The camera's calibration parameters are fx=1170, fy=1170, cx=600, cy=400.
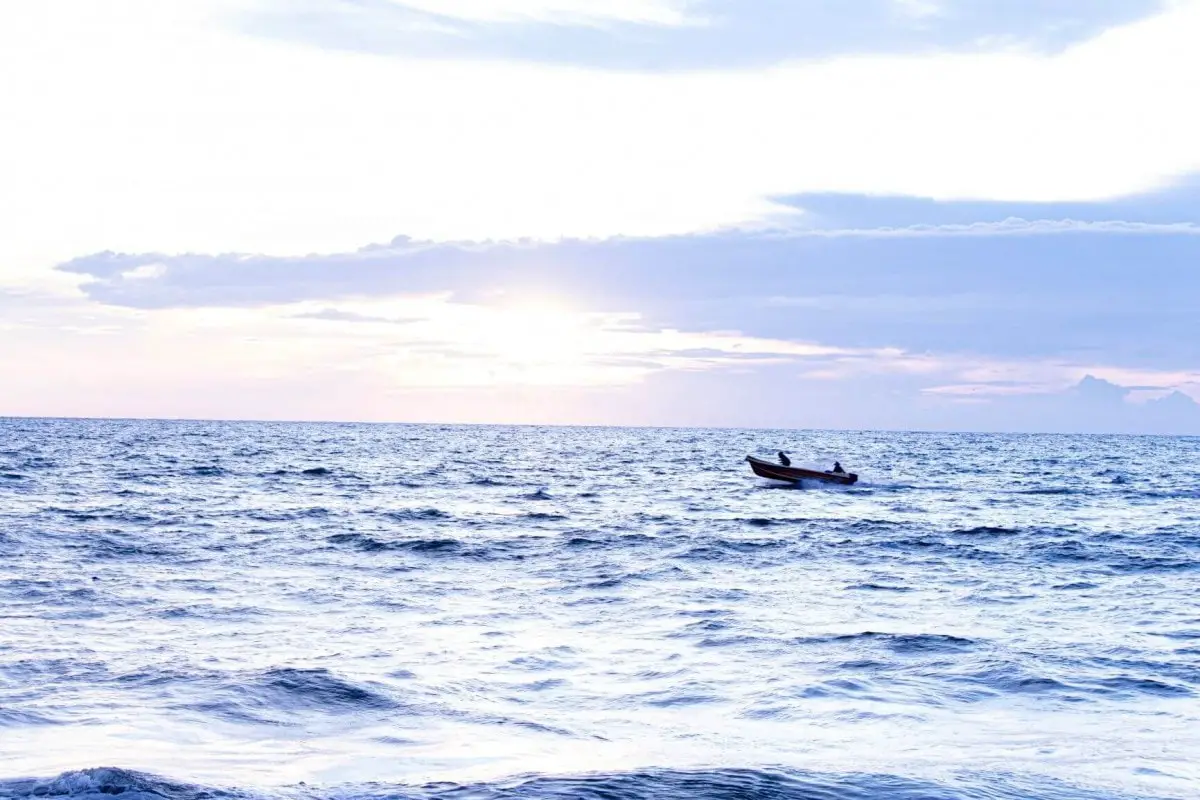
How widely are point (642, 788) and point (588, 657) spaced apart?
6827mm

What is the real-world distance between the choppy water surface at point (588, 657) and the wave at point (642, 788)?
44 millimetres

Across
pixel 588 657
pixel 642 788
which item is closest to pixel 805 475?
pixel 588 657

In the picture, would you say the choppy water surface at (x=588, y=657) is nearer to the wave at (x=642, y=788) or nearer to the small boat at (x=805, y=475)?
the wave at (x=642, y=788)

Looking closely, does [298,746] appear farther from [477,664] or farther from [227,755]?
[477,664]

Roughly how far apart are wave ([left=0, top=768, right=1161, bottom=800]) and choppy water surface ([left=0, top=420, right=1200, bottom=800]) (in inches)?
1.7

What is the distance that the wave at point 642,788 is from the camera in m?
9.66

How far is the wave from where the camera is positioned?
966 cm

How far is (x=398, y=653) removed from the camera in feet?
55.9

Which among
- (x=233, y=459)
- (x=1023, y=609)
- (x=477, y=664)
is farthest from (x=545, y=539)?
(x=233, y=459)

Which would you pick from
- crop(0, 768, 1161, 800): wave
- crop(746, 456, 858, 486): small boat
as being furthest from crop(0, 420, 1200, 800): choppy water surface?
crop(746, 456, 858, 486): small boat

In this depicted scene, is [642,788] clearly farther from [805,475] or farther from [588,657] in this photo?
[805,475]

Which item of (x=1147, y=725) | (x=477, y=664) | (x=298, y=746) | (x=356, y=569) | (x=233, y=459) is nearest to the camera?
Answer: (x=298, y=746)

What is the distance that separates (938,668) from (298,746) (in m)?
9.18

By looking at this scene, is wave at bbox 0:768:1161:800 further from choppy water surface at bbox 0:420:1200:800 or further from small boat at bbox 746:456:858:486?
small boat at bbox 746:456:858:486
